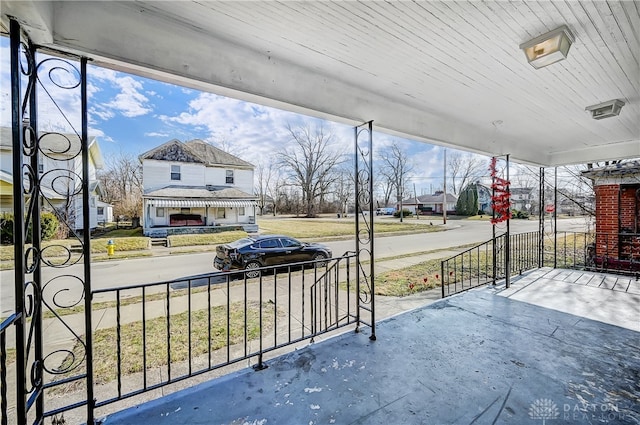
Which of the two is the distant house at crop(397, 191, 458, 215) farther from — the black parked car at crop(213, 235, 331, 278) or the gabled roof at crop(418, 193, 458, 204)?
the black parked car at crop(213, 235, 331, 278)

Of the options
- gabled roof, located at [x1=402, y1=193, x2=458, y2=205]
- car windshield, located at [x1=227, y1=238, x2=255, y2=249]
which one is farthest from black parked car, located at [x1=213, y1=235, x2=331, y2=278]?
gabled roof, located at [x1=402, y1=193, x2=458, y2=205]

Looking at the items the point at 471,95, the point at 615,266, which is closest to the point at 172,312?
the point at 471,95

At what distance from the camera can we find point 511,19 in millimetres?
1527

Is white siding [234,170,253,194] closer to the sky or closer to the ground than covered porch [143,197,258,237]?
closer to the sky

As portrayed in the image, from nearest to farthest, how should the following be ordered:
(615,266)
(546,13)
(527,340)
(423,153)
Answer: (546,13) < (527,340) < (615,266) < (423,153)

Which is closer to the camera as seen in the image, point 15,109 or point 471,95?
point 15,109

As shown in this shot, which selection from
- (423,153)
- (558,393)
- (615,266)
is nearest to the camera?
(558,393)

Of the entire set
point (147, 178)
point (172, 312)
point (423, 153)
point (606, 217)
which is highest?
point (423, 153)

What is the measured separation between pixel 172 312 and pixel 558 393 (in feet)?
13.4

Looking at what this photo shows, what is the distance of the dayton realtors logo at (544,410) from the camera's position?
154cm

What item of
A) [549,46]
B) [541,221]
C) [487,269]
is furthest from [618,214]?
[549,46]

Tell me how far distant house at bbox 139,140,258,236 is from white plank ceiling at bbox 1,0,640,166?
15.1ft

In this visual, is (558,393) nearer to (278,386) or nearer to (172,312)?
(278,386)

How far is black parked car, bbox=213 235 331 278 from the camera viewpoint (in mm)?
5246
